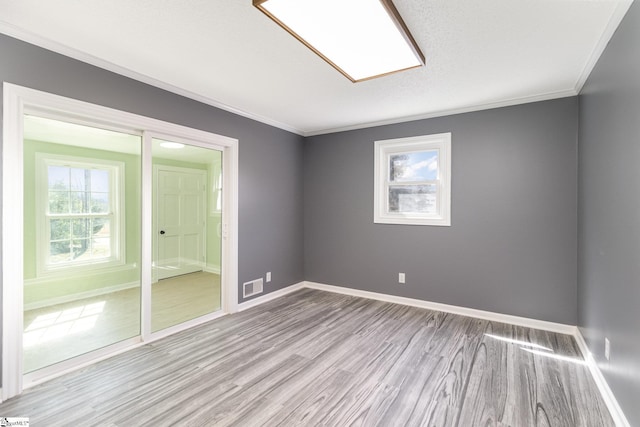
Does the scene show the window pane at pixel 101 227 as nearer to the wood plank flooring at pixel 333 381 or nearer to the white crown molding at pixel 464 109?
the wood plank flooring at pixel 333 381

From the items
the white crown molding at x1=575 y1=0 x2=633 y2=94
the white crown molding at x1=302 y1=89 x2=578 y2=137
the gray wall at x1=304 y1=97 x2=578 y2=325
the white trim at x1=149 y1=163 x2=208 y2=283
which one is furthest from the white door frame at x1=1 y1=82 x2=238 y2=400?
the white crown molding at x1=575 y1=0 x2=633 y2=94

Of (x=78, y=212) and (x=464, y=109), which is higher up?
(x=464, y=109)

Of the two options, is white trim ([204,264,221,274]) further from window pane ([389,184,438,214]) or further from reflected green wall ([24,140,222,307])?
window pane ([389,184,438,214])

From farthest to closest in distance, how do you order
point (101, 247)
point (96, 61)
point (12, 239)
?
point (101, 247)
point (96, 61)
point (12, 239)

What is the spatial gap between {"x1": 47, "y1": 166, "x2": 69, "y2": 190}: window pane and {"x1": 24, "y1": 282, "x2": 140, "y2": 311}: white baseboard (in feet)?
4.66

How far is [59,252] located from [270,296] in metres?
2.70

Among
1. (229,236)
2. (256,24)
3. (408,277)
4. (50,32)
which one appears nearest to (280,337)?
(229,236)

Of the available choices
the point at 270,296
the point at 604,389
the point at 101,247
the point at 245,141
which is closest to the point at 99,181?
the point at 101,247

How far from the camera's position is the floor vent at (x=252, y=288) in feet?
12.4

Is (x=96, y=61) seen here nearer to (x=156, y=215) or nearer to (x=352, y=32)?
(x=156, y=215)

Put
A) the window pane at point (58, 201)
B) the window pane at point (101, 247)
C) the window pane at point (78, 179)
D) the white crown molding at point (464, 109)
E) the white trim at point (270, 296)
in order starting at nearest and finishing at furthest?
1. the white crown molding at point (464, 109)
2. the window pane at point (58, 201)
3. the window pane at point (78, 179)
4. the white trim at point (270, 296)
5. the window pane at point (101, 247)

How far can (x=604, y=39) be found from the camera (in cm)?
200

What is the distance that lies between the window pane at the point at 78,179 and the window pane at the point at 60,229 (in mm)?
442

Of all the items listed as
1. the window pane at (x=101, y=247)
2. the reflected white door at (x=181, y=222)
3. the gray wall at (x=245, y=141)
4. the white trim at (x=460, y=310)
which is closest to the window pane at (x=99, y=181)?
the window pane at (x=101, y=247)
